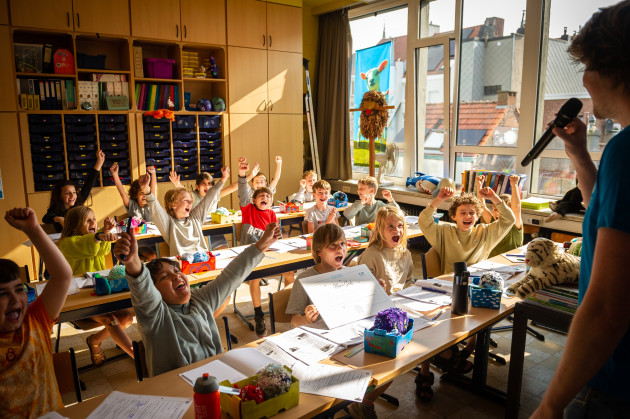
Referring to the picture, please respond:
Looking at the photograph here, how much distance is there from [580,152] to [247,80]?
5.48 m

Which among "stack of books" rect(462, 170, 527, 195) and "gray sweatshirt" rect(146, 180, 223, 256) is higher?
"stack of books" rect(462, 170, 527, 195)

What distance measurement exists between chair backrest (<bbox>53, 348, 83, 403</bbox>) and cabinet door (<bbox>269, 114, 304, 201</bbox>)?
16.7ft

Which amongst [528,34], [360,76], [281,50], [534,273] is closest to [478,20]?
[528,34]

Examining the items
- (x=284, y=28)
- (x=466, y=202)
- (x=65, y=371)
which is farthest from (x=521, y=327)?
(x=284, y=28)

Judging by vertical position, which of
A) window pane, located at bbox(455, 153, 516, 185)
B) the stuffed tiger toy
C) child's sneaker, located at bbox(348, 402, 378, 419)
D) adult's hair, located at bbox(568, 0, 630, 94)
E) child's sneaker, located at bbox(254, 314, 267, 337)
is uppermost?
adult's hair, located at bbox(568, 0, 630, 94)

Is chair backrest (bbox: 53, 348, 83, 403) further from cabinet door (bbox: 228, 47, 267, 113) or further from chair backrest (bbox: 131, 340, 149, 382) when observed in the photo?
cabinet door (bbox: 228, 47, 267, 113)

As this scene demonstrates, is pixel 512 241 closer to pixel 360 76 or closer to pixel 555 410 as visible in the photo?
pixel 555 410

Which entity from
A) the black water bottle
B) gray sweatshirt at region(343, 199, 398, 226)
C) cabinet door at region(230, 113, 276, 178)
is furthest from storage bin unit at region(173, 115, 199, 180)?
the black water bottle

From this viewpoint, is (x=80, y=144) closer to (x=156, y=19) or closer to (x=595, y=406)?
(x=156, y=19)

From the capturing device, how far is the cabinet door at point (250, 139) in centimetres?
632

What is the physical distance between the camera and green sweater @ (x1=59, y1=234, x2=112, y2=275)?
3014mm

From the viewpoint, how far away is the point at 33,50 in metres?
5.00

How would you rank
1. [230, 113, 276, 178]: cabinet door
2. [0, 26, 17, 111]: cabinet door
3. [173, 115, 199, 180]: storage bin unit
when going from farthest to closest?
1. [230, 113, 276, 178]: cabinet door
2. [173, 115, 199, 180]: storage bin unit
3. [0, 26, 17, 111]: cabinet door

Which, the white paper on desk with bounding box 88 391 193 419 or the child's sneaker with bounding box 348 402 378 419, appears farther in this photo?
the child's sneaker with bounding box 348 402 378 419
